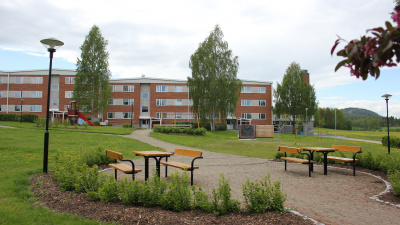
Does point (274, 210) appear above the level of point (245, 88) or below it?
below

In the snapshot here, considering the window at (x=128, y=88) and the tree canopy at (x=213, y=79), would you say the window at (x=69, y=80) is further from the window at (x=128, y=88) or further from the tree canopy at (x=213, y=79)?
the tree canopy at (x=213, y=79)

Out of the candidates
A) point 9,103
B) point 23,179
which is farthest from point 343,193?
point 9,103

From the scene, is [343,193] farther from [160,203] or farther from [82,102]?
[82,102]

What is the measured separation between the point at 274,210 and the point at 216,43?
38.7 meters

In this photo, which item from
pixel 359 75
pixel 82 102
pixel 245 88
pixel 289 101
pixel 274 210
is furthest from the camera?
pixel 245 88

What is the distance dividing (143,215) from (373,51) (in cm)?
412

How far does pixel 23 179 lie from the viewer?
Answer: 23.9 ft

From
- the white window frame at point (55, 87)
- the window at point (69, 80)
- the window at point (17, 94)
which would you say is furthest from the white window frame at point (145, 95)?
the window at point (17, 94)

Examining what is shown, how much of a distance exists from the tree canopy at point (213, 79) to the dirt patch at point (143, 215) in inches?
1333

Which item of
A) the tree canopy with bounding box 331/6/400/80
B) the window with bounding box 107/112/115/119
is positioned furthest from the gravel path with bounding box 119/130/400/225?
the window with bounding box 107/112/115/119

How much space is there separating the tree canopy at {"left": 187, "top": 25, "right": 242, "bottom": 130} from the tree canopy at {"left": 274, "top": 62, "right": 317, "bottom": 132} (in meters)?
14.2

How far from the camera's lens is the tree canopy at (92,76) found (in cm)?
4444

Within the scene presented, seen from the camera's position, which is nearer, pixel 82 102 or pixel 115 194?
pixel 115 194

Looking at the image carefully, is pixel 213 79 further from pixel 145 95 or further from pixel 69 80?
pixel 69 80
